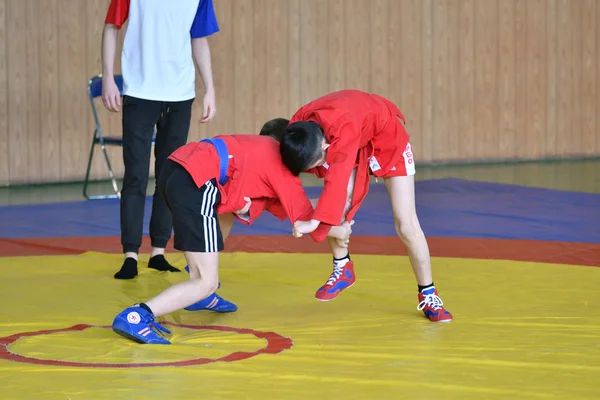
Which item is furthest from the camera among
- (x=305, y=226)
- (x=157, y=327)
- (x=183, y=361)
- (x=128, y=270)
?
(x=128, y=270)

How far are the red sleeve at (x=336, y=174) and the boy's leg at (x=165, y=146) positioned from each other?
1.36 metres

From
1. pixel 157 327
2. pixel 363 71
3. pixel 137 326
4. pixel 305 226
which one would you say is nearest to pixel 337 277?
pixel 305 226

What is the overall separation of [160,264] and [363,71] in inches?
216

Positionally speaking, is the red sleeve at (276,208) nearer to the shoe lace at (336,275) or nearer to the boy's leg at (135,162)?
the shoe lace at (336,275)

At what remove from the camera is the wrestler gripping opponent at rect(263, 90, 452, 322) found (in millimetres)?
3320

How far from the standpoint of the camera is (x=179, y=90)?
4578mm

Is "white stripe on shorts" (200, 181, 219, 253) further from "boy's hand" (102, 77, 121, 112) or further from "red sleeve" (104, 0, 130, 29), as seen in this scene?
"red sleeve" (104, 0, 130, 29)

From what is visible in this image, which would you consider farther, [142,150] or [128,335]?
[142,150]

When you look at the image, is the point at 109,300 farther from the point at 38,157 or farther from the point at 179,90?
the point at 38,157

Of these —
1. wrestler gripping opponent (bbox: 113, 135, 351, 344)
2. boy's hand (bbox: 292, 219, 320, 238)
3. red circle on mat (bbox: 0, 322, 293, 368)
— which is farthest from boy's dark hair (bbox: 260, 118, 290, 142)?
red circle on mat (bbox: 0, 322, 293, 368)

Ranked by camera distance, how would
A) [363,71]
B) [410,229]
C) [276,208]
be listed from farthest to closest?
[363,71], [410,229], [276,208]

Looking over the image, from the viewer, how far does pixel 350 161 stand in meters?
3.37

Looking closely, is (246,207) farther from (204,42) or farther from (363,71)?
(363,71)

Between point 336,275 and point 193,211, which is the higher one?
point 193,211
